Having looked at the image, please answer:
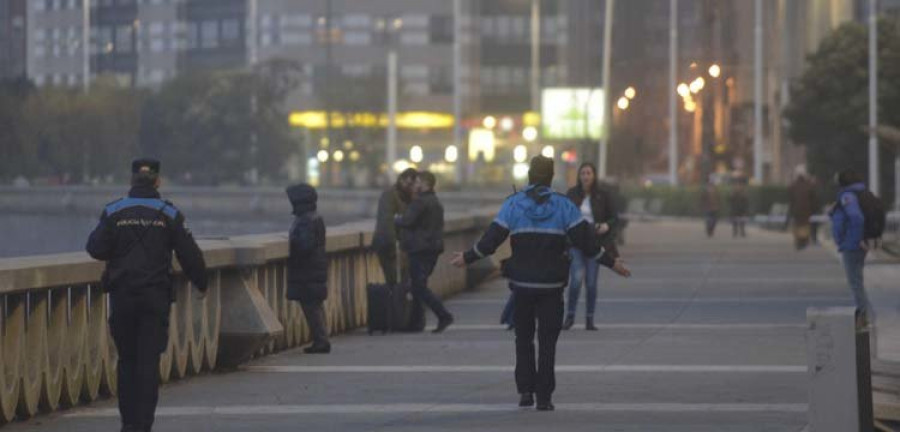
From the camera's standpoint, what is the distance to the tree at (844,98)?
7488 centimetres

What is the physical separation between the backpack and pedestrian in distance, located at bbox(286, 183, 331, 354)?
6150 millimetres

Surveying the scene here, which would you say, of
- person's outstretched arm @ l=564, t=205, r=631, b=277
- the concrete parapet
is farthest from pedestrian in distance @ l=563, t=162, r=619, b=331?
person's outstretched arm @ l=564, t=205, r=631, b=277

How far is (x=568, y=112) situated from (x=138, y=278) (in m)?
82.0

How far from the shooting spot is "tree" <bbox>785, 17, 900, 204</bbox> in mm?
74875

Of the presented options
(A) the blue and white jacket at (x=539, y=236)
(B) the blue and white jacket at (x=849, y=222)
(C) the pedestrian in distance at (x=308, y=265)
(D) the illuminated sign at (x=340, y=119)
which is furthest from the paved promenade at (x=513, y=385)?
(D) the illuminated sign at (x=340, y=119)

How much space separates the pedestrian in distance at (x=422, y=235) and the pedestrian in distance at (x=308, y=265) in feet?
8.62

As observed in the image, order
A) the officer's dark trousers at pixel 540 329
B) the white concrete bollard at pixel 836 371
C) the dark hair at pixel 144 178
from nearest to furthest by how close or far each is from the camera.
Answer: the white concrete bollard at pixel 836 371 → the dark hair at pixel 144 178 → the officer's dark trousers at pixel 540 329

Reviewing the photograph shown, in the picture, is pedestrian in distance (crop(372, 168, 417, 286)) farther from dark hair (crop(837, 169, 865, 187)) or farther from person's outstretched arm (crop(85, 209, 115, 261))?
person's outstretched arm (crop(85, 209, 115, 261))

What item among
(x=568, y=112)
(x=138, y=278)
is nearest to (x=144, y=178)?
(x=138, y=278)

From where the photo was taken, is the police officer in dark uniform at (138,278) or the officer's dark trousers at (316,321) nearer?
the police officer in dark uniform at (138,278)

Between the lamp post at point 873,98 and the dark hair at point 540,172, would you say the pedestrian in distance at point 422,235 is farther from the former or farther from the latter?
the lamp post at point 873,98

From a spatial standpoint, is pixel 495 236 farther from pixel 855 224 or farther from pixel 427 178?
pixel 855 224

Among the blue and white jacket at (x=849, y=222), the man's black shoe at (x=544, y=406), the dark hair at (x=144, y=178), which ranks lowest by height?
the man's black shoe at (x=544, y=406)

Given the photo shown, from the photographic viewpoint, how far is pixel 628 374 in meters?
18.5
